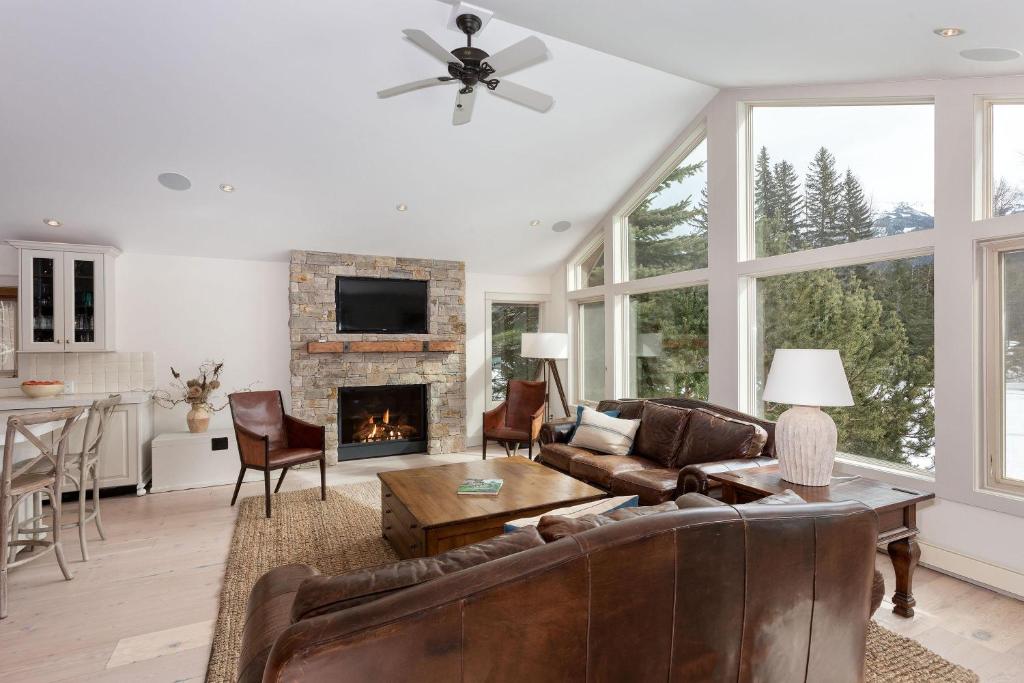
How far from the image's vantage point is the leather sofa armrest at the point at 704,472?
10.1 ft

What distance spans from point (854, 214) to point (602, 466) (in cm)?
252

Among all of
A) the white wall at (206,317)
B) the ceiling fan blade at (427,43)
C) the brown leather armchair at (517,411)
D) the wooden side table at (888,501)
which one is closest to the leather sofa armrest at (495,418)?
the brown leather armchair at (517,411)

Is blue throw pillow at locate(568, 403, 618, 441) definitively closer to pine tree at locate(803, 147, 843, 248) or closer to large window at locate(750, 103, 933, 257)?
large window at locate(750, 103, 933, 257)

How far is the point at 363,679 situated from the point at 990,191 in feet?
12.7

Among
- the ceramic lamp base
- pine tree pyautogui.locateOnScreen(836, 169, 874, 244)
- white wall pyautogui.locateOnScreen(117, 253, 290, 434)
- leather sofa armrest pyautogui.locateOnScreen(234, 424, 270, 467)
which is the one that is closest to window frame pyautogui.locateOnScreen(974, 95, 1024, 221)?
pine tree pyautogui.locateOnScreen(836, 169, 874, 244)

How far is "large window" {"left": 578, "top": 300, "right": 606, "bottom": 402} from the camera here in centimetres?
652

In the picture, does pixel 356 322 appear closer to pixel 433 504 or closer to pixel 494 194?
pixel 494 194

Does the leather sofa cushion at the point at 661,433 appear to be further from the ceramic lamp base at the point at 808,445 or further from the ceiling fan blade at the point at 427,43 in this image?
the ceiling fan blade at the point at 427,43

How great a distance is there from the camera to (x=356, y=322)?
19.4 ft

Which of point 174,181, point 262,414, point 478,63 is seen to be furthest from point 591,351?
point 174,181

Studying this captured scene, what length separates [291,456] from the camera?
Answer: 434cm

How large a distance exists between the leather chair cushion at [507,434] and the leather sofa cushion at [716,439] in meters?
1.95

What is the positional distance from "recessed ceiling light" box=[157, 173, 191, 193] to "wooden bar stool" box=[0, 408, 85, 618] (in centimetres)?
Answer: 215

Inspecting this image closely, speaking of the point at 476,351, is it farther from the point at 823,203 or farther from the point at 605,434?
the point at 823,203
